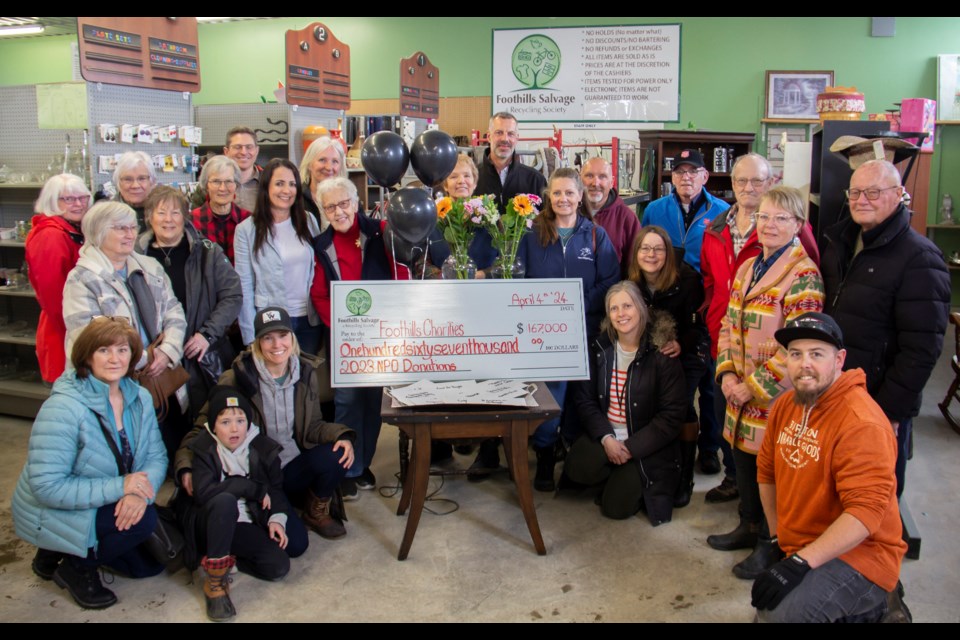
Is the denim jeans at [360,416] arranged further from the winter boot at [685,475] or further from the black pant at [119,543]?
the winter boot at [685,475]

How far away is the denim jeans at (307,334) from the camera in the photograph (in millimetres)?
3422

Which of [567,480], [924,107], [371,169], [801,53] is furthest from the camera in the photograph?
[801,53]

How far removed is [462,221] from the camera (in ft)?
10.2

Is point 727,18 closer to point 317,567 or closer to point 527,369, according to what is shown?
point 527,369

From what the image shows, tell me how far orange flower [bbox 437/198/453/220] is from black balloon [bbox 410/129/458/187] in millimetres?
180

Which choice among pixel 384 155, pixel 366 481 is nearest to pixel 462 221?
pixel 384 155

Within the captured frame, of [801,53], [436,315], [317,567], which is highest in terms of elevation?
[801,53]

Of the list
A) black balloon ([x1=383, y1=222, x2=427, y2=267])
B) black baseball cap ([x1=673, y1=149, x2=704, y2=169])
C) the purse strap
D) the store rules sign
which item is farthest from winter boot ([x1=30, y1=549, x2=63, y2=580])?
black baseball cap ([x1=673, y1=149, x2=704, y2=169])

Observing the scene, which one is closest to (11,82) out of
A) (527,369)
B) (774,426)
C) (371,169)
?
(371,169)

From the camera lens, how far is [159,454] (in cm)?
273

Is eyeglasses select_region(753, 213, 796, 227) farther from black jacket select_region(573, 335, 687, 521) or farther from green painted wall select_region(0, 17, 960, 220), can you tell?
green painted wall select_region(0, 17, 960, 220)

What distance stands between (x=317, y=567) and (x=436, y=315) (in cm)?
105

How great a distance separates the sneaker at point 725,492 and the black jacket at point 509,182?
1.74 metres

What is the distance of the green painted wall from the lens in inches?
335
